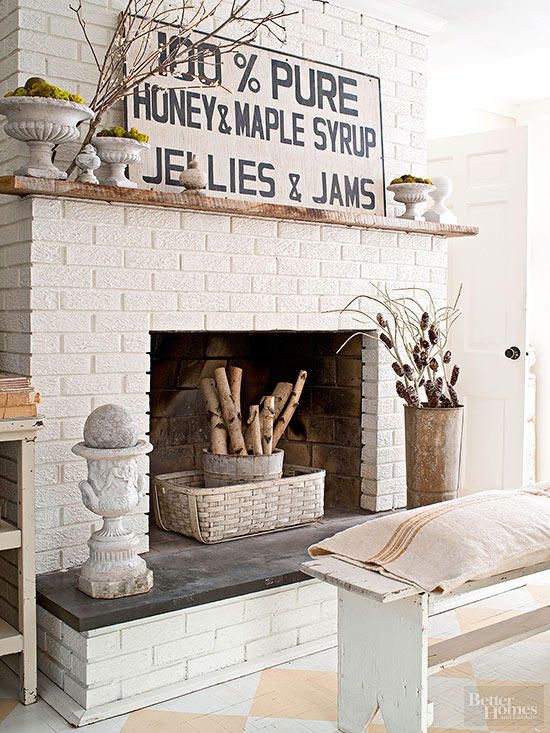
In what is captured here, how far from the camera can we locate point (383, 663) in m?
2.26

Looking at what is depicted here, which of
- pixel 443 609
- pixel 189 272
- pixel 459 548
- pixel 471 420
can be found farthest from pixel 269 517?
pixel 471 420

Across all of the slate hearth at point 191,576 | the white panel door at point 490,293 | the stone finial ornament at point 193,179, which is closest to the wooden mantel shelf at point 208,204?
the stone finial ornament at point 193,179

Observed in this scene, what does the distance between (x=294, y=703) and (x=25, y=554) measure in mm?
903

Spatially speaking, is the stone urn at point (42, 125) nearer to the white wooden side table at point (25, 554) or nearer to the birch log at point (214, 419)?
the white wooden side table at point (25, 554)

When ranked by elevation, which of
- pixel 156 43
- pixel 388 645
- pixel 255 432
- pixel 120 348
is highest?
pixel 156 43

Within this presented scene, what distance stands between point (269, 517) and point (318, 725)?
1.05 metres

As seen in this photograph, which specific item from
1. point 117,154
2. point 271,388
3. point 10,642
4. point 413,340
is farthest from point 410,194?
point 10,642

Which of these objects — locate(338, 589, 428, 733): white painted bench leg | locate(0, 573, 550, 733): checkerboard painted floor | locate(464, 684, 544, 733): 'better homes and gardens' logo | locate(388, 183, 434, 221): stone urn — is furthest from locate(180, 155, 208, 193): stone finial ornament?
locate(464, 684, 544, 733): 'better homes and gardens' logo

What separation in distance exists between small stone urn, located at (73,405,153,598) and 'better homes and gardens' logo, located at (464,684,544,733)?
102 centimetres

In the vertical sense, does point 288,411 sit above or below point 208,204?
below

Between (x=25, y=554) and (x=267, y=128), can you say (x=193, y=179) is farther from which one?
(x=25, y=554)

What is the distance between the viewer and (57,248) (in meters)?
2.81

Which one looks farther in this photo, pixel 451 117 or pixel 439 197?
pixel 451 117

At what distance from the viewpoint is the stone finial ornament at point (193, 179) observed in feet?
9.87
